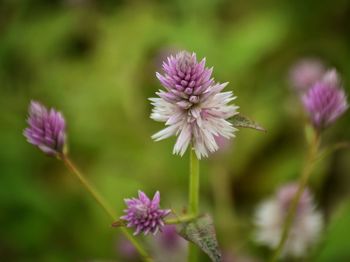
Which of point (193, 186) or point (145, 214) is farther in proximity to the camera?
point (193, 186)

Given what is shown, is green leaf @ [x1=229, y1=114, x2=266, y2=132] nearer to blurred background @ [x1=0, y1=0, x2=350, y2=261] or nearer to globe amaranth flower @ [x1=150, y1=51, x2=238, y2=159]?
globe amaranth flower @ [x1=150, y1=51, x2=238, y2=159]

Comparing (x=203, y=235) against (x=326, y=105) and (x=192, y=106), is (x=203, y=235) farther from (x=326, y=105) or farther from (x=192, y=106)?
(x=326, y=105)

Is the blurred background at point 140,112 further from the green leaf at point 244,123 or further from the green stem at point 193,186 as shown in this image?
the green leaf at point 244,123

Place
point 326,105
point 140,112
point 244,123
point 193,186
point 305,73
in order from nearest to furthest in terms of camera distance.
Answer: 1. point 244,123
2. point 193,186
3. point 326,105
4. point 305,73
5. point 140,112

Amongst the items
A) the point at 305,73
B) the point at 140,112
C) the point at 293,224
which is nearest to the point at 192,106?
the point at 293,224

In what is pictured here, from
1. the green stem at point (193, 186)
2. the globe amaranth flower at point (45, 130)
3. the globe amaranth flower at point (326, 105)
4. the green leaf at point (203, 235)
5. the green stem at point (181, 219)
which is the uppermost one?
the globe amaranth flower at point (326, 105)

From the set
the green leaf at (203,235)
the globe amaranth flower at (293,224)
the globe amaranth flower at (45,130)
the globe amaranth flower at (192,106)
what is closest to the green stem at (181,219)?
the green leaf at (203,235)

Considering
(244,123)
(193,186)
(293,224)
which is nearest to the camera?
(244,123)
